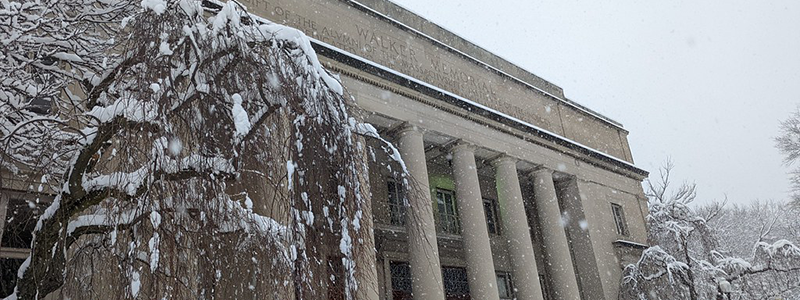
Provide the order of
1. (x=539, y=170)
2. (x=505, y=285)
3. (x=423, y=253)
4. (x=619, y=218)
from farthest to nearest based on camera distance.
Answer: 1. (x=619, y=218)
2. (x=505, y=285)
3. (x=539, y=170)
4. (x=423, y=253)

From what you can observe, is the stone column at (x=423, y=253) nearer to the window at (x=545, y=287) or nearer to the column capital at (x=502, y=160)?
the column capital at (x=502, y=160)

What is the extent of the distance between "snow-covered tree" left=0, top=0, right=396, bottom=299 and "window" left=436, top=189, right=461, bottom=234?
11.9 m

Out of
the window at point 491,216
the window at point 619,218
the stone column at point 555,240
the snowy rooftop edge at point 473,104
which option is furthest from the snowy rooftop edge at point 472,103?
the window at point 491,216

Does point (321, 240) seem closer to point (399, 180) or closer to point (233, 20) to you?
point (399, 180)

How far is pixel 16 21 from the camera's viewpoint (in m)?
5.67

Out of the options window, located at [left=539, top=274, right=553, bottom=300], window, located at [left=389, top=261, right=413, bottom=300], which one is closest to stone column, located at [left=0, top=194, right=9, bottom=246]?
window, located at [left=389, top=261, right=413, bottom=300]

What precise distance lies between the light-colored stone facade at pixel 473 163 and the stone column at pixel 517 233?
0.10 feet

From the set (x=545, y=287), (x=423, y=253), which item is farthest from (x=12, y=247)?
(x=545, y=287)

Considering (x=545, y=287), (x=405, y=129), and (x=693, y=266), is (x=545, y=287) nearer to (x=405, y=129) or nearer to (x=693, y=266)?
(x=693, y=266)

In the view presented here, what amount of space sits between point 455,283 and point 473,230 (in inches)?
136

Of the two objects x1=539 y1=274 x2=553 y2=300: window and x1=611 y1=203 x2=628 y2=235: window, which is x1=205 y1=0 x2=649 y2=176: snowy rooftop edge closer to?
x1=611 y1=203 x2=628 y2=235: window

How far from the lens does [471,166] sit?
48.6 feet

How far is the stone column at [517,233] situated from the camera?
48.6 feet

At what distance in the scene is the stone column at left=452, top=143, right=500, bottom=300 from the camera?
1323cm
